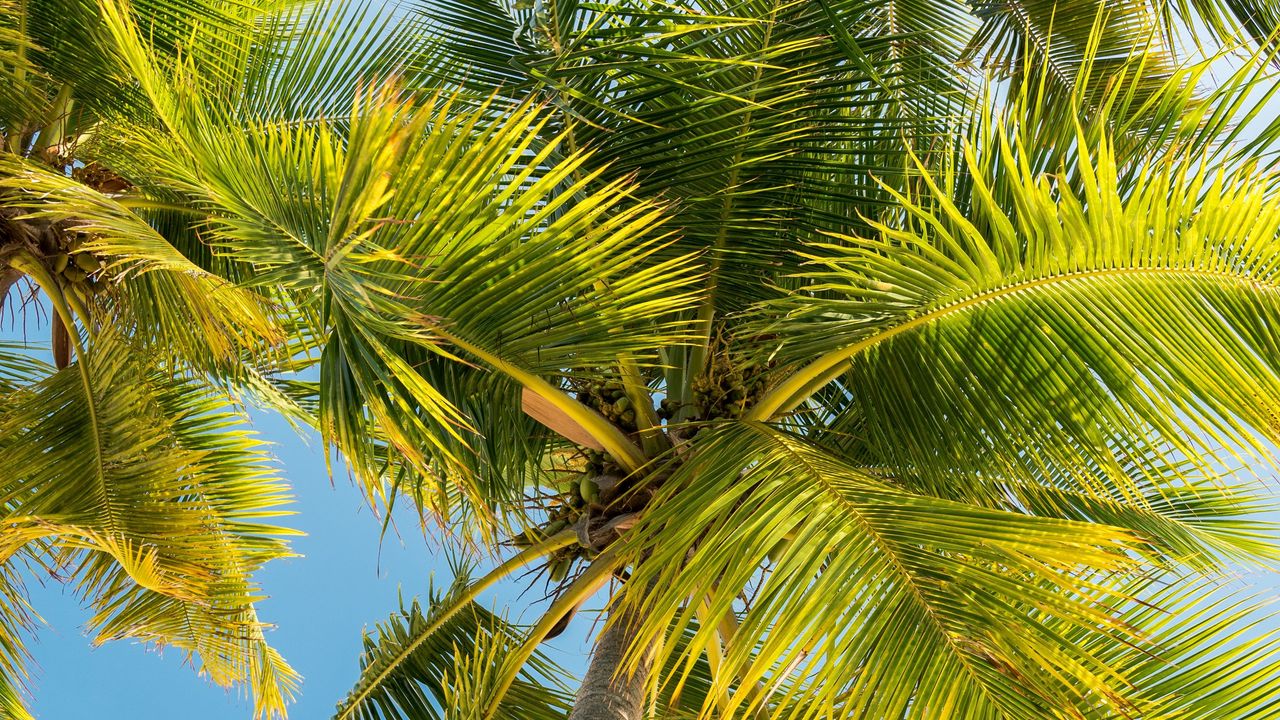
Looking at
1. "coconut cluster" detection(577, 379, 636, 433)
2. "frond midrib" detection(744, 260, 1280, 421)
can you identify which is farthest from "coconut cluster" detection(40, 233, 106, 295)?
"frond midrib" detection(744, 260, 1280, 421)

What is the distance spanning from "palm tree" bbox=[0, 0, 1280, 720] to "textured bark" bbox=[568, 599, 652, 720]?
0.02 meters

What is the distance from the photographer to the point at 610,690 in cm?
377

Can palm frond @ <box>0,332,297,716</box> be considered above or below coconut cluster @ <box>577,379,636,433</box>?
below

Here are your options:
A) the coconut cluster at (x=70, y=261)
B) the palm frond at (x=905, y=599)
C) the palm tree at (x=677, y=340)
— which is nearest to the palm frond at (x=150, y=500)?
the palm tree at (x=677, y=340)

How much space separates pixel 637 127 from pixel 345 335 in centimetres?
131

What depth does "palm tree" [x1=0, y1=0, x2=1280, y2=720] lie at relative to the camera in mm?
2469

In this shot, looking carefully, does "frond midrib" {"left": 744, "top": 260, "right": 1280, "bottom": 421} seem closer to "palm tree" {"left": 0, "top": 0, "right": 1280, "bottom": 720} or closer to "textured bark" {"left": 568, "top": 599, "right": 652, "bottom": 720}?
"palm tree" {"left": 0, "top": 0, "right": 1280, "bottom": 720}

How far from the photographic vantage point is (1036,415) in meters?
2.93

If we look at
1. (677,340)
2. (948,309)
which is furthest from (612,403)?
(948,309)

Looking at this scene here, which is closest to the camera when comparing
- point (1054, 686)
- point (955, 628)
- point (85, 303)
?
point (955, 628)

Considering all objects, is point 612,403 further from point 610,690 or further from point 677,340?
point 610,690

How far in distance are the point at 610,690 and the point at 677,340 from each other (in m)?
1.20

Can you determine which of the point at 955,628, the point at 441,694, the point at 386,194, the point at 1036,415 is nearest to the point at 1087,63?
the point at 1036,415

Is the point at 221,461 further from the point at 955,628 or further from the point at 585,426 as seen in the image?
the point at 955,628
